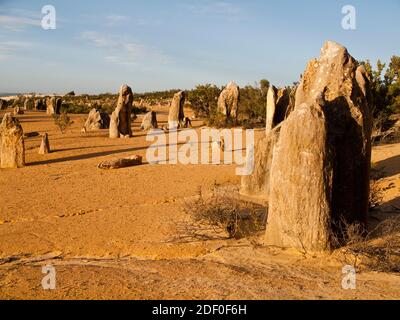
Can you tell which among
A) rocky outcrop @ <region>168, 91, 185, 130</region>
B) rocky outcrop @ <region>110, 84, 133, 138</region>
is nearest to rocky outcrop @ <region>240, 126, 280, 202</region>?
rocky outcrop @ <region>110, 84, 133, 138</region>

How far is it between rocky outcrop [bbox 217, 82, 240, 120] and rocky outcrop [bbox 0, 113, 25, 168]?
1308 cm

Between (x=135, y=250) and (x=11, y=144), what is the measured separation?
9017mm

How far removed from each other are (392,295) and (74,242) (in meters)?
4.71

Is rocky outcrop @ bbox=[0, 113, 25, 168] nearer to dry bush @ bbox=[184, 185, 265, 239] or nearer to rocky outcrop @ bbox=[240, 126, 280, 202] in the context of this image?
rocky outcrop @ bbox=[240, 126, 280, 202]

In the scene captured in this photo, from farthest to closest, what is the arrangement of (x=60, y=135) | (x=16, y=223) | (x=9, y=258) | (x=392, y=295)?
(x=60, y=135) → (x=16, y=223) → (x=9, y=258) → (x=392, y=295)

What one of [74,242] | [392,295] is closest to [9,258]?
[74,242]

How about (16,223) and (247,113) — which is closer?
(16,223)

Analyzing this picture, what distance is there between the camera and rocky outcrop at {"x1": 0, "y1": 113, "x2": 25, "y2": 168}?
1359 cm

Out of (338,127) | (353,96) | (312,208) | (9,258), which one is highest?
(353,96)

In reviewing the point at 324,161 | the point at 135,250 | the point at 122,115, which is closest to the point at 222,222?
the point at 135,250

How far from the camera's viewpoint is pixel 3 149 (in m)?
13.8

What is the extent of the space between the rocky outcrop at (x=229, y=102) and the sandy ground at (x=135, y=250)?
476 inches

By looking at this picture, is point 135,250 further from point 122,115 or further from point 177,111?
point 177,111
